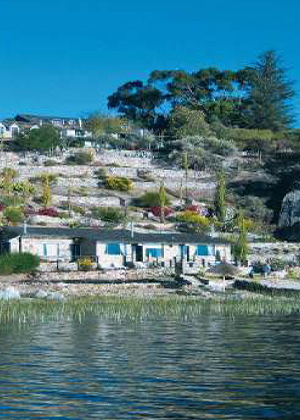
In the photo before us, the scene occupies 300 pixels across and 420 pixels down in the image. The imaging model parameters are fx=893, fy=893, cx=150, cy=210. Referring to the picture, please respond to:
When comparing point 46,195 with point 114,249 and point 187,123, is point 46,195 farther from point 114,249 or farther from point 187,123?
point 187,123

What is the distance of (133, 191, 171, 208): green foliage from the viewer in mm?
74250

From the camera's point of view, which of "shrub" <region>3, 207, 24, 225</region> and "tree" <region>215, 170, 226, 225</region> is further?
"tree" <region>215, 170, 226, 225</region>

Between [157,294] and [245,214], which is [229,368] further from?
[245,214]

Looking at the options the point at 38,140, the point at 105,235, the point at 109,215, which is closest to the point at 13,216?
the point at 109,215

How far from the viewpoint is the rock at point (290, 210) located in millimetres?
75188

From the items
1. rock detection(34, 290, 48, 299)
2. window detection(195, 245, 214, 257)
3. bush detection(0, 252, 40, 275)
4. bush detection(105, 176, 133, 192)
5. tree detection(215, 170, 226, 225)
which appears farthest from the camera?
bush detection(105, 176, 133, 192)

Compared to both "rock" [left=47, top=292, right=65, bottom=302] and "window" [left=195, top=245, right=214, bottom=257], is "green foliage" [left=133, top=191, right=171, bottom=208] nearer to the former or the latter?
"window" [left=195, top=245, right=214, bottom=257]

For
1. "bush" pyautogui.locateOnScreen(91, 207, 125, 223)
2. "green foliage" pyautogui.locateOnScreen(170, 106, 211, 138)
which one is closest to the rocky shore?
"bush" pyautogui.locateOnScreen(91, 207, 125, 223)

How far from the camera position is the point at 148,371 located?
61.4ft

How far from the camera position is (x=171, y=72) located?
371 feet

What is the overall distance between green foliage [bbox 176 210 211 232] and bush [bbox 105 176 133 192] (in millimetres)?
8455

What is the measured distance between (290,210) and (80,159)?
69.0 ft

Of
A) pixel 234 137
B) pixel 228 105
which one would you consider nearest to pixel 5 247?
pixel 234 137

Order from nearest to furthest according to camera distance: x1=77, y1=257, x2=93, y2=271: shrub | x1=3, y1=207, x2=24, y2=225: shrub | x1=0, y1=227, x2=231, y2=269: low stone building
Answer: x1=77, y1=257, x2=93, y2=271: shrub
x1=0, y1=227, x2=231, y2=269: low stone building
x1=3, y1=207, x2=24, y2=225: shrub
